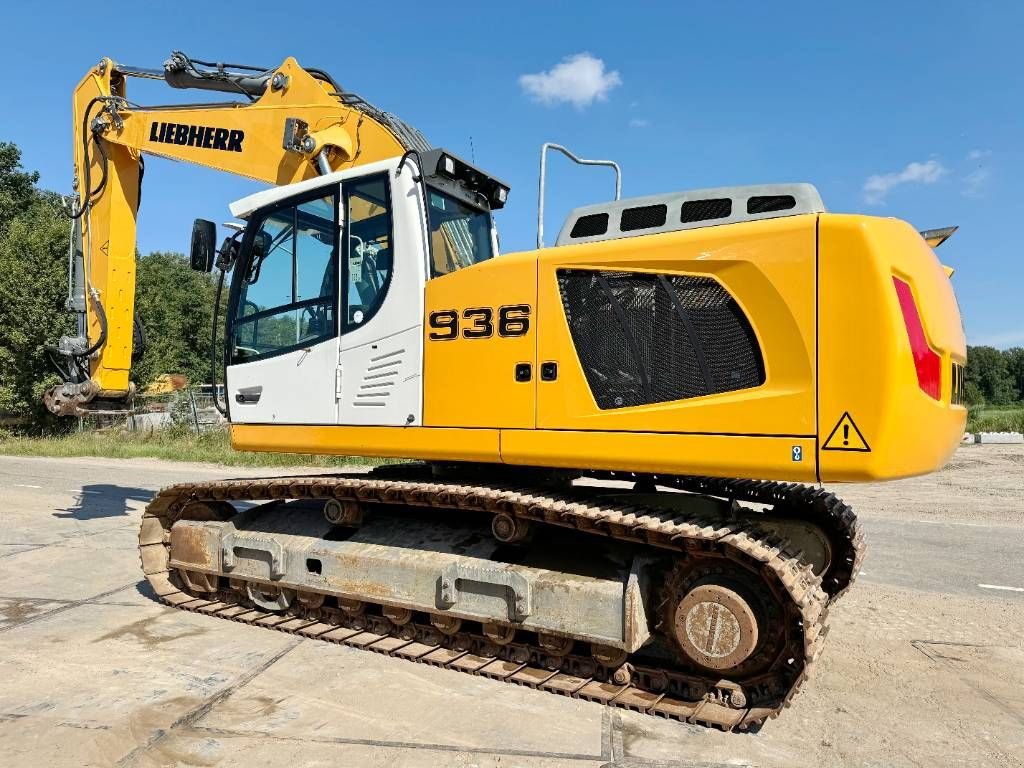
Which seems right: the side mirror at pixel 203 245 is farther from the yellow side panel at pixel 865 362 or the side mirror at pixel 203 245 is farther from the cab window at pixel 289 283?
the yellow side panel at pixel 865 362

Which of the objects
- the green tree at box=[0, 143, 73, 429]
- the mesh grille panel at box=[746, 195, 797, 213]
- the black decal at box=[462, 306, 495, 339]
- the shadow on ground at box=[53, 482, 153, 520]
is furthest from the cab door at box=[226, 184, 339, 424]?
the green tree at box=[0, 143, 73, 429]

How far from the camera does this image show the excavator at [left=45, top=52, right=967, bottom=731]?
337 cm

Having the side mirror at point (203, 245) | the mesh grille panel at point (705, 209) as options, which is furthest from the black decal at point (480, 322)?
the side mirror at point (203, 245)

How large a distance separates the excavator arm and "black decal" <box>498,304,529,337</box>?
2.06 m

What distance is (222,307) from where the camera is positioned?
5.37 metres

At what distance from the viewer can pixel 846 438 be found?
3.23m

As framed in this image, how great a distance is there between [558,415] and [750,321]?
43.3 inches

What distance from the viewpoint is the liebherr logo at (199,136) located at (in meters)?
6.16

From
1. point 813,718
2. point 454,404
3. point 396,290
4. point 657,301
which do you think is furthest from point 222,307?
point 813,718

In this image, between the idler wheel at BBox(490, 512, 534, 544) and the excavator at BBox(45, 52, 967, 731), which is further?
the idler wheel at BBox(490, 512, 534, 544)

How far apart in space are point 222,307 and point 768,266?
3.87 m

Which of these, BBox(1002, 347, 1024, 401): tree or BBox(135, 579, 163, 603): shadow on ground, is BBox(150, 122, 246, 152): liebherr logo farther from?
BBox(1002, 347, 1024, 401): tree

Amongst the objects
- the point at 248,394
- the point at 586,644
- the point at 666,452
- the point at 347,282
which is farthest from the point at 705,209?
the point at 248,394

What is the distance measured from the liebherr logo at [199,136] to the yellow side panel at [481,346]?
2.96 metres
